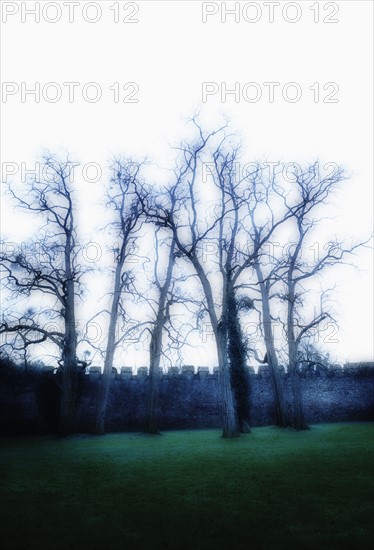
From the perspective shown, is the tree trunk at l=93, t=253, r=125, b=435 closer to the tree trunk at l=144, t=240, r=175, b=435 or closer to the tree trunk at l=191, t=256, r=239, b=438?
the tree trunk at l=144, t=240, r=175, b=435

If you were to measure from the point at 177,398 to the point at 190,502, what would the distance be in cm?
1996

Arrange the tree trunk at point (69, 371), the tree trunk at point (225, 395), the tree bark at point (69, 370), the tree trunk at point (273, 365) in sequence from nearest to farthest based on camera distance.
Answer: the tree trunk at point (225, 395) < the tree bark at point (69, 370) < the tree trunk at point (69, 371) < the tree trunk at point (273, 365)

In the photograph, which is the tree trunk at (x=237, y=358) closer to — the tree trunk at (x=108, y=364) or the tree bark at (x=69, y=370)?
the tree trunk at (x=108, y=364)

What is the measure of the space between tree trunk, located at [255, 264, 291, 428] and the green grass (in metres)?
10.9

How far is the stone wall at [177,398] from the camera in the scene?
23.4 metres

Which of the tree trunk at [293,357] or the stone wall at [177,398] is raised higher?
the tree trunk at [293,357]

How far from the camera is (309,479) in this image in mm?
7977

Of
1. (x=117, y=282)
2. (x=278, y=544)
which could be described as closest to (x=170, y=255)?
(x=117, y=282)

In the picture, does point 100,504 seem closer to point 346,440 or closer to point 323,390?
point 346,440

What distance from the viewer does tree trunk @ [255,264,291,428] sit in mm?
22250

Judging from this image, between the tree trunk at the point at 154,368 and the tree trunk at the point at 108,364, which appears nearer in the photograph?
the tree trunk at the point at 108,364

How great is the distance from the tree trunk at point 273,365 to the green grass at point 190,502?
35.7ft

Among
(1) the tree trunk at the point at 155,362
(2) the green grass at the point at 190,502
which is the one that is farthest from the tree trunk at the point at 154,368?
(2) the green grass at the point at 190,502

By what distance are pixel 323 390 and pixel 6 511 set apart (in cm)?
2570
